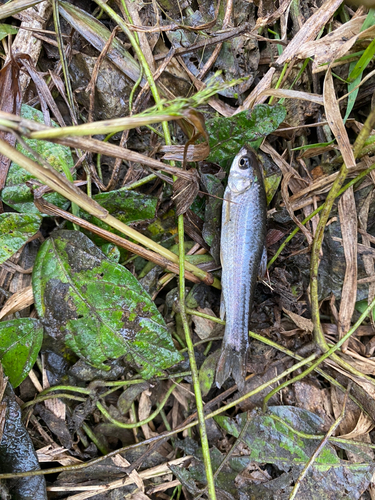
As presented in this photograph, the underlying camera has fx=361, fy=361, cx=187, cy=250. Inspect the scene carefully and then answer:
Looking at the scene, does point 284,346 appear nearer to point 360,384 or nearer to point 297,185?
point 360,384

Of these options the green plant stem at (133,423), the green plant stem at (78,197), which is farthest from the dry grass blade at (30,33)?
the green plant stem at (133,423)

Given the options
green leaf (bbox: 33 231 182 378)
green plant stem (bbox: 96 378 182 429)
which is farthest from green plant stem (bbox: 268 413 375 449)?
green leaf (bbox: 33 231 182 378)

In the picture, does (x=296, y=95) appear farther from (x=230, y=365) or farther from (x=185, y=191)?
(x=230, y=365)

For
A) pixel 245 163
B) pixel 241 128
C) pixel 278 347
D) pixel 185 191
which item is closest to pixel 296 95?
pixel 241 128

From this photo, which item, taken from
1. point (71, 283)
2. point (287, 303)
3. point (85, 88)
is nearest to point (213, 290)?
point (287, 303)

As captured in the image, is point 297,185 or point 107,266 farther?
point 297,185
